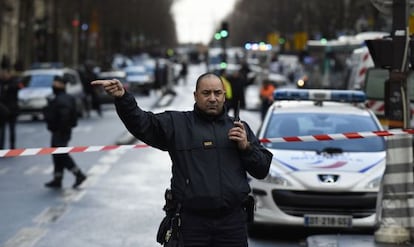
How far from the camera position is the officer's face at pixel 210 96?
21.1 feet

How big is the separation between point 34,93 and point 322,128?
21971 mm

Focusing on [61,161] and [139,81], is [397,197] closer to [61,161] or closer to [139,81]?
[61,161]

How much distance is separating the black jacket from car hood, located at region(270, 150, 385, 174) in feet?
16.8

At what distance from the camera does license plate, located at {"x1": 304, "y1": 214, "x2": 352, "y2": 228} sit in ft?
37.3

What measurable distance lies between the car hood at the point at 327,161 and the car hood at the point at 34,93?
880 inches

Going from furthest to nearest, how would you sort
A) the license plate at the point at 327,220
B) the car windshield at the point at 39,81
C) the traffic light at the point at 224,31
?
the car windshield at the point at 39,81, the traffic light at the point at 224,31, the license plate at the point at 327,220

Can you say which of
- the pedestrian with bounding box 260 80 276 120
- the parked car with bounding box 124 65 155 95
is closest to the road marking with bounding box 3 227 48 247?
the pedestrian with bounding box 260 80 276 120

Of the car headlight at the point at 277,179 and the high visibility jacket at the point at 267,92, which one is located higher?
the car headlight at the point at 277,179

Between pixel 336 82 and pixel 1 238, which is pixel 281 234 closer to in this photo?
pixel 1 238

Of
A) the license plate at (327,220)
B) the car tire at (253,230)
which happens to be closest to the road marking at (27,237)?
the car tire at (253,230)

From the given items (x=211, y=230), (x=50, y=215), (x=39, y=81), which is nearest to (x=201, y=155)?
(x=211, y=230)

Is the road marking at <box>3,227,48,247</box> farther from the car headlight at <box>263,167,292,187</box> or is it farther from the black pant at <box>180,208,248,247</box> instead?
the black pant at <box>180,208,248,247</box>

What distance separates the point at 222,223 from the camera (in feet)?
21.0

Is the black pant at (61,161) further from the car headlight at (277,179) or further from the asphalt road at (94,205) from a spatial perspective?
the car headlight at (277,179)
